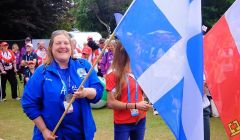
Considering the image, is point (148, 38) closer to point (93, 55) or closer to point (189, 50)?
point (189, 50)

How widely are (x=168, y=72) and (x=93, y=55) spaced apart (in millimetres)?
10181

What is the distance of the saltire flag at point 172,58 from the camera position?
342 centimetres

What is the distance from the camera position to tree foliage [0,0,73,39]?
32031mm

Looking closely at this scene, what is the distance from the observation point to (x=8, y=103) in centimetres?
1333

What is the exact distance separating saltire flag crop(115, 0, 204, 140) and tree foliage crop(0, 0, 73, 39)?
28.8 metres

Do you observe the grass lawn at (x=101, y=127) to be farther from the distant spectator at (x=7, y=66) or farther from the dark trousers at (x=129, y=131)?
the dark trousers at (x=129, y=131)

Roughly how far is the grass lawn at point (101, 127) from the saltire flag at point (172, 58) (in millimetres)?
4815

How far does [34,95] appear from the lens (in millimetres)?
3904

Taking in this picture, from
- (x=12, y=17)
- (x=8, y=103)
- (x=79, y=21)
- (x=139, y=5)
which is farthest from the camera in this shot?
(x=79, y=21)

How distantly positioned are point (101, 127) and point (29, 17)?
83.0ft

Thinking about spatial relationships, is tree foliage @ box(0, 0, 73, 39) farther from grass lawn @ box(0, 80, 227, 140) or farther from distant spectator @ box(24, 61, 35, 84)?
grass lawn @ box(0, 80, 227, 140)

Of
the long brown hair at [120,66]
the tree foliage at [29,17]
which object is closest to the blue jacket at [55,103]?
the long brown hair at [120,66]

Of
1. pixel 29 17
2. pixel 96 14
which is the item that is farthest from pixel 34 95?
pixel 96 14

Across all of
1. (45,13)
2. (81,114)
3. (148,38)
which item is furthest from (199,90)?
(45,13)
